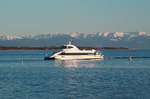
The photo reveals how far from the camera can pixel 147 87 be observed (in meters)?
56.1

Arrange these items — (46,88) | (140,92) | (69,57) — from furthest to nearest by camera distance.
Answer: (69,57) → (46,88) → (140,92)

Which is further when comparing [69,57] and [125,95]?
[69,57]

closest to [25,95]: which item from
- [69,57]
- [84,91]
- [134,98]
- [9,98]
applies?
[9,98]

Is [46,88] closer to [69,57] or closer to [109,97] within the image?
[109,97]

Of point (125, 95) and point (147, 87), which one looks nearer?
point (125, 95)

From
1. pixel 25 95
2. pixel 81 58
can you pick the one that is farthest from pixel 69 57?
pixel 25 95

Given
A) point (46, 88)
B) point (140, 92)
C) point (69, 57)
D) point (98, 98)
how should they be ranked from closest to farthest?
point (98, 98), point (140, 92), point (46, 88), point (69, 57)

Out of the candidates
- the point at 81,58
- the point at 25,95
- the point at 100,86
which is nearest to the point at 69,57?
the point at 81,58


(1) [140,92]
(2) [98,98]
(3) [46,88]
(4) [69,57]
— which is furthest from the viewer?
(4) [69,57]

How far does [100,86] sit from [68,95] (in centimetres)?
940

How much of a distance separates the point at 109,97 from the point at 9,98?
956 cm

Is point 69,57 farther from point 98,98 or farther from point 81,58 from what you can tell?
point 98,98

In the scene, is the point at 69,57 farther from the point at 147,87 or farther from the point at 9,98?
the point at 9,98

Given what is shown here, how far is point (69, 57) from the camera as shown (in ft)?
486
